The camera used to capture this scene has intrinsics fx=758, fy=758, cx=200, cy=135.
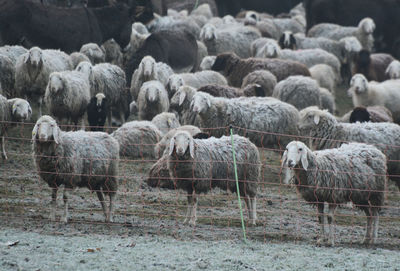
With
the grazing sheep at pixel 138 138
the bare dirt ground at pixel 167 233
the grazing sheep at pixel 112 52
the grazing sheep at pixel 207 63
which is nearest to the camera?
the bare dirt ground at pixel 167 233

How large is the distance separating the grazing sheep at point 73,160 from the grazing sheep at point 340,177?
2225 mm

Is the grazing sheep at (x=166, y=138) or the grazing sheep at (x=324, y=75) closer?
the grazing sheep at (x=166, y=138)

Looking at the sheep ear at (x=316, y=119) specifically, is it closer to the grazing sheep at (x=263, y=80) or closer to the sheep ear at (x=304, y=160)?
the sheep ear at (x=304, y=160)

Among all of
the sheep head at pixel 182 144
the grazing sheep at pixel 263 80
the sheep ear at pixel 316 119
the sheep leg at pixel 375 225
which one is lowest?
the sheep leg at pixel 375 225

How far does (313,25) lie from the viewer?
86.8 ft

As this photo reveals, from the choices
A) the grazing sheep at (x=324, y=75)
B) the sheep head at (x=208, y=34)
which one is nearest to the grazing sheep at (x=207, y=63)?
the sheep head at (x=208, y=34)

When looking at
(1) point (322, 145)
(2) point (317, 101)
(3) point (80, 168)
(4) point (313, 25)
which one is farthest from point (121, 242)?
(4) point (313, 25)

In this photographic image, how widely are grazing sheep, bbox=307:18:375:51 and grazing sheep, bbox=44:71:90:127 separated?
12.4 m

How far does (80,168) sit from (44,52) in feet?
21.1

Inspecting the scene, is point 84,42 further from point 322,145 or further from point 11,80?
point 322,145

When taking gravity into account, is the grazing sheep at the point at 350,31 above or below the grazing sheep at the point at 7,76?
above

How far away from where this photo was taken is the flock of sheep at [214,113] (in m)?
9.32

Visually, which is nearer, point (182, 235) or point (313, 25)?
point (182, 235)

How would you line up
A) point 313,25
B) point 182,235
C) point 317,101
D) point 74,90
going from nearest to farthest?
point 182,235 → point 74,90 → point 317,101 → point 313,25
